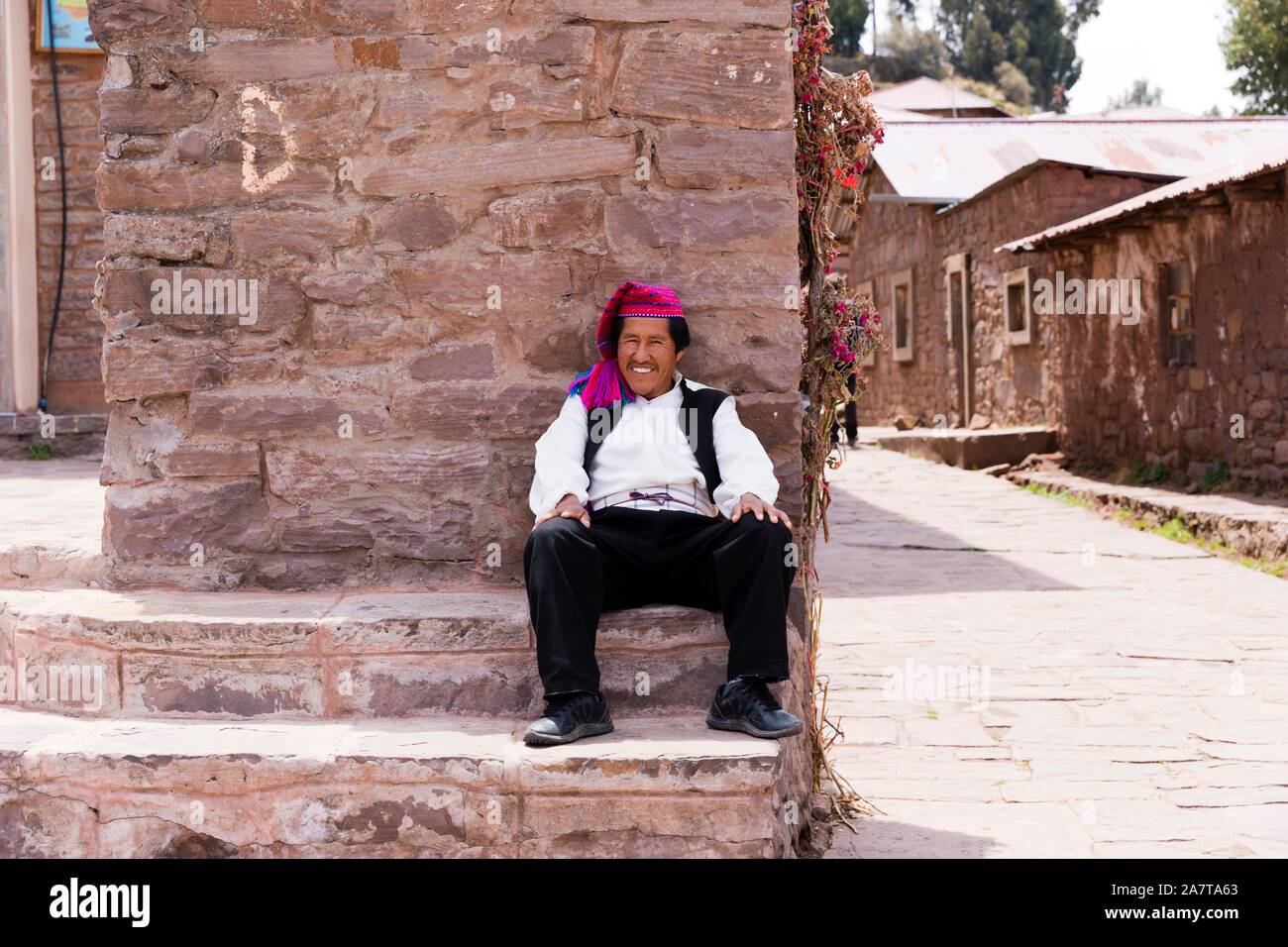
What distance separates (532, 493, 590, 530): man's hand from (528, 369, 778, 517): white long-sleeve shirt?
25 millimetres

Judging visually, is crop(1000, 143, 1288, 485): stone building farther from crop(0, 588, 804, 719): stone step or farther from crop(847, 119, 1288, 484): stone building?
crop(0, 588, 804, 719): stone step

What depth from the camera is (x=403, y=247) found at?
3.39m

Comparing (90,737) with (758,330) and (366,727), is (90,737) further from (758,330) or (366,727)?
(758,330)

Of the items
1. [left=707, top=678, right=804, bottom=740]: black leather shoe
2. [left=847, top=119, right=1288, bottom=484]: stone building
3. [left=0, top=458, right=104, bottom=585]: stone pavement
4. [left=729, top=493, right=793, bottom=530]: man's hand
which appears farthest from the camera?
[left=847, top=119, right=1288, bottom=484]: stone building

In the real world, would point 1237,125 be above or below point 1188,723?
above

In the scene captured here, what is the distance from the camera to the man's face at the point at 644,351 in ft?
10.6

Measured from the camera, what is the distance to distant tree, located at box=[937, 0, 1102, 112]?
160ft

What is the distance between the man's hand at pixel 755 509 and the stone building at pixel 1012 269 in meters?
7.14

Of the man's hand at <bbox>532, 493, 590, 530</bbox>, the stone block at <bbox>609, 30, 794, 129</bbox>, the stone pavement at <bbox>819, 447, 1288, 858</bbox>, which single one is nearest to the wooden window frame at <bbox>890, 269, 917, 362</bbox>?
the stone pavement at <bbox>819, 447, 1288, 858</bbox>

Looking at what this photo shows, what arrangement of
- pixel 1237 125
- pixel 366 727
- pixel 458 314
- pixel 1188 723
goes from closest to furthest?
pixel 366 727 < pixel 458 314 < pixel 1188 723 < pixel 1237 125

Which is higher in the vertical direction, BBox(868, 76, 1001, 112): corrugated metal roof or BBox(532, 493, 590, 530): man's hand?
BBox(868, 76, 1001, 112): corrugated metal roof

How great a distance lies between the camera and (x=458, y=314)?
339cm

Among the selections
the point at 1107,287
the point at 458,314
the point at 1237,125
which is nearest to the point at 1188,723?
the point at 458,314
